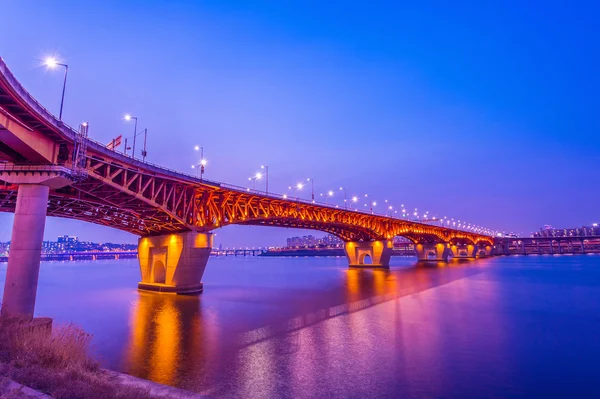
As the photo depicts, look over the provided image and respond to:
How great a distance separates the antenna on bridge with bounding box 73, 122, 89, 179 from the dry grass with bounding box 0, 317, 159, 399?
11100 millimetres

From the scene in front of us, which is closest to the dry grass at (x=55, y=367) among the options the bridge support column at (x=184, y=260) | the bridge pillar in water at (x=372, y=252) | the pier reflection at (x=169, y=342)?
the pier reflection at (x=169, y=342)

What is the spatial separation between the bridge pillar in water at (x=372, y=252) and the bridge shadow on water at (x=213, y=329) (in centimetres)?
5508

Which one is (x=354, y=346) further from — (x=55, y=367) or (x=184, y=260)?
(x=184, y=260)

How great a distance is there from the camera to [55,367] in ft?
33.6

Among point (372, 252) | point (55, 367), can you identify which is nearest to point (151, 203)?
point (55, 367)

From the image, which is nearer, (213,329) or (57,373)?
(57,373)

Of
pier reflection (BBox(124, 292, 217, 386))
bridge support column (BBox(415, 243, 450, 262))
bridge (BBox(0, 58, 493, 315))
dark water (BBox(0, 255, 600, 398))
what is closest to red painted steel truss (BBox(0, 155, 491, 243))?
bridge (BBox(0, 58, 493, 315))

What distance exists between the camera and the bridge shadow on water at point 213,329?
46.3 ft

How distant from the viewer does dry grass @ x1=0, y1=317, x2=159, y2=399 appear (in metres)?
8.33

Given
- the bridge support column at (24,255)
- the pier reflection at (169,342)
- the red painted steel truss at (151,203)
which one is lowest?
the pier reflection at (169,342)

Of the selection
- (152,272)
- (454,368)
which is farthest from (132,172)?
(454,368)

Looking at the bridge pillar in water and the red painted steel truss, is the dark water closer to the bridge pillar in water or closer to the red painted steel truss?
the red painted steel truss

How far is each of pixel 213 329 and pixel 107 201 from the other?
1941cm

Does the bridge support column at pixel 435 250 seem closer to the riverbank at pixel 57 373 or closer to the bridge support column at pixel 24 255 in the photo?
the bridge support column at pixel 24 255
